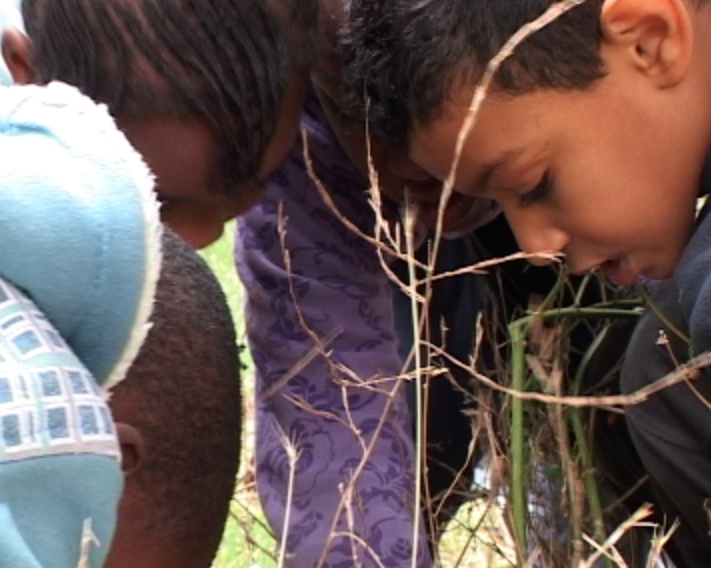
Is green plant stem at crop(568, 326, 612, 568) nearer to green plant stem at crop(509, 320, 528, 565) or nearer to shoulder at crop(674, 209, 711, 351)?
green plant stem at crop(509, 320, 528, 565)

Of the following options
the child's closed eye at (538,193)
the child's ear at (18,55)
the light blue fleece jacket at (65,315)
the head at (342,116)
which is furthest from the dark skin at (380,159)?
the light blue fleece jacket at (65,315)

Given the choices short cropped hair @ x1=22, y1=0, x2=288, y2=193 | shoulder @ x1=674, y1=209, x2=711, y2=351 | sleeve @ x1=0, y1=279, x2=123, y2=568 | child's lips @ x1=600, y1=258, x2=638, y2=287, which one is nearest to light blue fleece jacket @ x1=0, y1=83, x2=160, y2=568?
sleeve @ x1=0, y1=279, x2=123, y2=568

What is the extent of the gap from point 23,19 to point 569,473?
21.7 inches

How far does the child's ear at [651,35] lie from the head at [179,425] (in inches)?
12.9

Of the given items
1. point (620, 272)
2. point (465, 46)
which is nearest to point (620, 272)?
point (620, 272)

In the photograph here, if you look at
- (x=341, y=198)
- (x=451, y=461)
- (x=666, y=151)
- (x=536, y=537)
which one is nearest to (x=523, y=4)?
(x=666, y=151)

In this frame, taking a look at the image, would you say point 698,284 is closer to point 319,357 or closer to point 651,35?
point 651,35

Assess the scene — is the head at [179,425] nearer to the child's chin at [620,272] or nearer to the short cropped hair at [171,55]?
the short cropped hair at [171,55]

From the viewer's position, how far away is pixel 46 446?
0.78 metres

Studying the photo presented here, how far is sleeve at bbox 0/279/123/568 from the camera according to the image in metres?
0.76

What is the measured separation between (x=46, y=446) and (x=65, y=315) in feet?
0.24

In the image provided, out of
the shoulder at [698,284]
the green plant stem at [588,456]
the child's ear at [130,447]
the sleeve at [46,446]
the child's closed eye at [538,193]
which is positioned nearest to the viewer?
the sleeve at [46,446]

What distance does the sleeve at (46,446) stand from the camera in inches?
30.1

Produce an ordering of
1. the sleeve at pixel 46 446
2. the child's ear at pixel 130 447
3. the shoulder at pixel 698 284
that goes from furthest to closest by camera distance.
A: the shoulder at pixel 698 284, the child's ear at pixel 130 447, the sleeve at pixel 46 446
